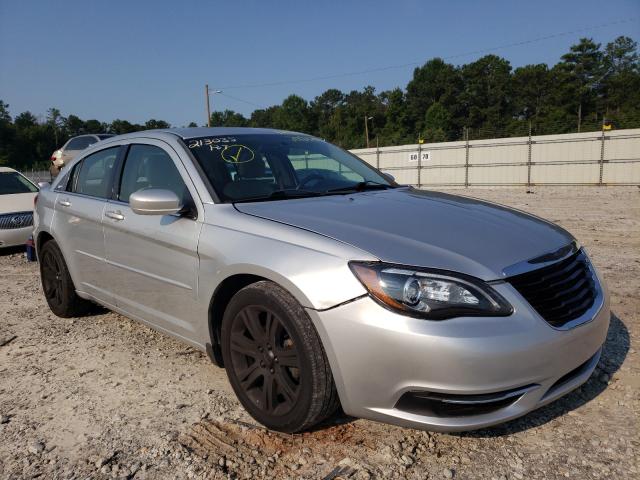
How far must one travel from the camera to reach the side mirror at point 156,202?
9.28 ft

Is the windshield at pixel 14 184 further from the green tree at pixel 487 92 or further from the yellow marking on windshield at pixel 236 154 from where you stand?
the green tree at pixel 487 92

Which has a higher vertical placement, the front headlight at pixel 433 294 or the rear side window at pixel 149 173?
the rear side window at pixel 149 173

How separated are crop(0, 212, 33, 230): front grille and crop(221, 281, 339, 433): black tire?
268 inches

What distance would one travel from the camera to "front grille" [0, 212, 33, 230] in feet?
26.2

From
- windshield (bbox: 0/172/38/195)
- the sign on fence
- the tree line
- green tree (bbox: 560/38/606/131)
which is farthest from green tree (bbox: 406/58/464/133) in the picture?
windshield (bbox: 0/172/38/195)

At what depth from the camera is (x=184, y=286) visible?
2.92 m

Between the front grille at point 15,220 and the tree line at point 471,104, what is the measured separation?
3705 centimetres

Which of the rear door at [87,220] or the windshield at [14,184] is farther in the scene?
the windshield at [14,184]

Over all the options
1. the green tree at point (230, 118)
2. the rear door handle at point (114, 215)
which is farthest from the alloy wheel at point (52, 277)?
the green tree at point (230, 118)

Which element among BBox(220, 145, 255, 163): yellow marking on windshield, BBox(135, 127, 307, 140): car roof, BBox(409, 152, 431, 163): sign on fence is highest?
BBox(135, 127, 307, 140): car roof

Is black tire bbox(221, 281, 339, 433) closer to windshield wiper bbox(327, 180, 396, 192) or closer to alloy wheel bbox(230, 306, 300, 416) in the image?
alloy wheel bbox(230, 306, 300, 416)

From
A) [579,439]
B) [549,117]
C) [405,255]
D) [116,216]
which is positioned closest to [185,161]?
[116,216]

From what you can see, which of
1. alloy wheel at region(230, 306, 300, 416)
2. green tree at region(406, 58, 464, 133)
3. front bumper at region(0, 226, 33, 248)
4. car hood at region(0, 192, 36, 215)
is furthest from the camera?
green tree at region(406, 58, 464, 133)

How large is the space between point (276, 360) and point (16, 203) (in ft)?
25.2
